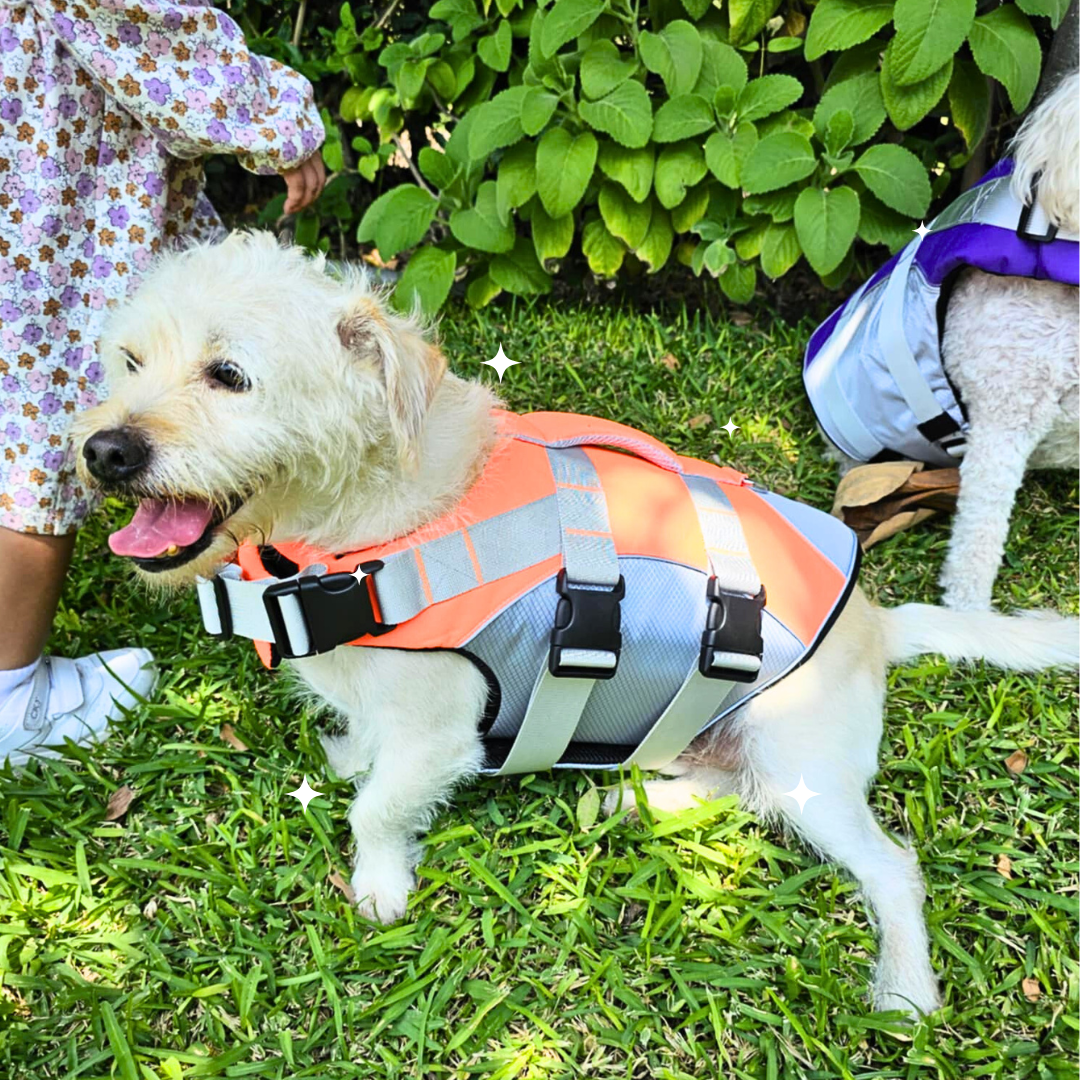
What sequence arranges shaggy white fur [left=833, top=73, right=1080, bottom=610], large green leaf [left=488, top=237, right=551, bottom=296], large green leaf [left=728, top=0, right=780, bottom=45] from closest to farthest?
shaggy white fur [left=833, top=73, right=1080, bottom=610] < large green leaf [left=728, top=0, right=780, bottom=45] < large green leaf [left=488, top=237, right=551, bottom=296]

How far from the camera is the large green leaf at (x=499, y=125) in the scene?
12.1 ft

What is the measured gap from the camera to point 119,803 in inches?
92.8

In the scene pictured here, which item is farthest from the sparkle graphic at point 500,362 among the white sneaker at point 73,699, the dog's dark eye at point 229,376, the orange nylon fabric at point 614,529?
the dog's dark eye at point 229,376

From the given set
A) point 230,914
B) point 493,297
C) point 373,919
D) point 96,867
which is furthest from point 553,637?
point 493,297

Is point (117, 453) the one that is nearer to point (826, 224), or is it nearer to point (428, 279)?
point (428, 279)

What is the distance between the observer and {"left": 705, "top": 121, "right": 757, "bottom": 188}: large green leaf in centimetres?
359

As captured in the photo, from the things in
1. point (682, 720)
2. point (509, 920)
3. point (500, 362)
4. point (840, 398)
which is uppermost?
point (840, 398)

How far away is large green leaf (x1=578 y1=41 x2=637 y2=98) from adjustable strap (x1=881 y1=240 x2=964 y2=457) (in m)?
1.41

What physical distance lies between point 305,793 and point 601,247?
2.77m

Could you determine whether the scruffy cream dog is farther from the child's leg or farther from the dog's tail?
the child's leg

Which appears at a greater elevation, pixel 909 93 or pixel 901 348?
pixel 909 93

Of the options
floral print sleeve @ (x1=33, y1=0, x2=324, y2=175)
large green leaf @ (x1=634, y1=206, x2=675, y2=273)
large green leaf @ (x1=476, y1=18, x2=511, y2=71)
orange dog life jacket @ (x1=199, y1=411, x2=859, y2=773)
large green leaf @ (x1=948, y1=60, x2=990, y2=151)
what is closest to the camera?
orange dog life jacket @ (x1=199, y1=411, x2=859, y2=773)

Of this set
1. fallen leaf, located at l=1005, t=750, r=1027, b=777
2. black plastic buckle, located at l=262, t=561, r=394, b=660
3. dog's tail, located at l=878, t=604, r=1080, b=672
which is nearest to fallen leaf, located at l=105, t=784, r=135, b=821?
black plastic buckle, located at l=262, t=561, r=394, b=660

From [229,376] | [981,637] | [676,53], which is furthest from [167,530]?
[676,53]
